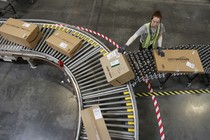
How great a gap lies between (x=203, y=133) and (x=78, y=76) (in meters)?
3.87

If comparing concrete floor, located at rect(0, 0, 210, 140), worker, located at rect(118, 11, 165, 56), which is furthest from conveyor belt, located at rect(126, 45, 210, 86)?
concrete floor, located at rect(0, 0, 210, 140)

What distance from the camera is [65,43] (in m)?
5.04

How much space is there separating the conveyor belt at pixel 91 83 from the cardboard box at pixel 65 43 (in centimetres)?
19

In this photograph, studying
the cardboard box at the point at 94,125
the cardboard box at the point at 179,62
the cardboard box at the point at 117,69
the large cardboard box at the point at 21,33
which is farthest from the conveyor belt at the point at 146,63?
the large cardboard box at the point at 21,33

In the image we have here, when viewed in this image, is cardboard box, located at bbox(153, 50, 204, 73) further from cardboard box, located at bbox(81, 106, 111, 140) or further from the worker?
cardboard box, located at bbox(81, 106, 111, 140)

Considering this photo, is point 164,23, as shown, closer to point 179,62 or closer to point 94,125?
point 179,62

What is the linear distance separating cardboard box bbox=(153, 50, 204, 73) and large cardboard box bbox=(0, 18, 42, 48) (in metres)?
3.56

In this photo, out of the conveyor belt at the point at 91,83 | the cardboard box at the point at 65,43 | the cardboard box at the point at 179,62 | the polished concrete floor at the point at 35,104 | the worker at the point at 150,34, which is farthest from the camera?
the polished concrete floor at the point at 35,104

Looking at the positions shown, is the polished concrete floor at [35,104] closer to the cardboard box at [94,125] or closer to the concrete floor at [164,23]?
the concrete floor at [164,23]

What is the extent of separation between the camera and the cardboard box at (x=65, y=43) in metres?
4.96

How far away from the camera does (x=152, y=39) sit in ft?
15.4

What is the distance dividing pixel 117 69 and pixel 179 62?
1732mm

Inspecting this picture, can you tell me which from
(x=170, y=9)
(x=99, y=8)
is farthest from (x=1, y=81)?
(x=170, y=9)

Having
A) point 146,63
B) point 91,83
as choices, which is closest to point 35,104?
point 91,83
